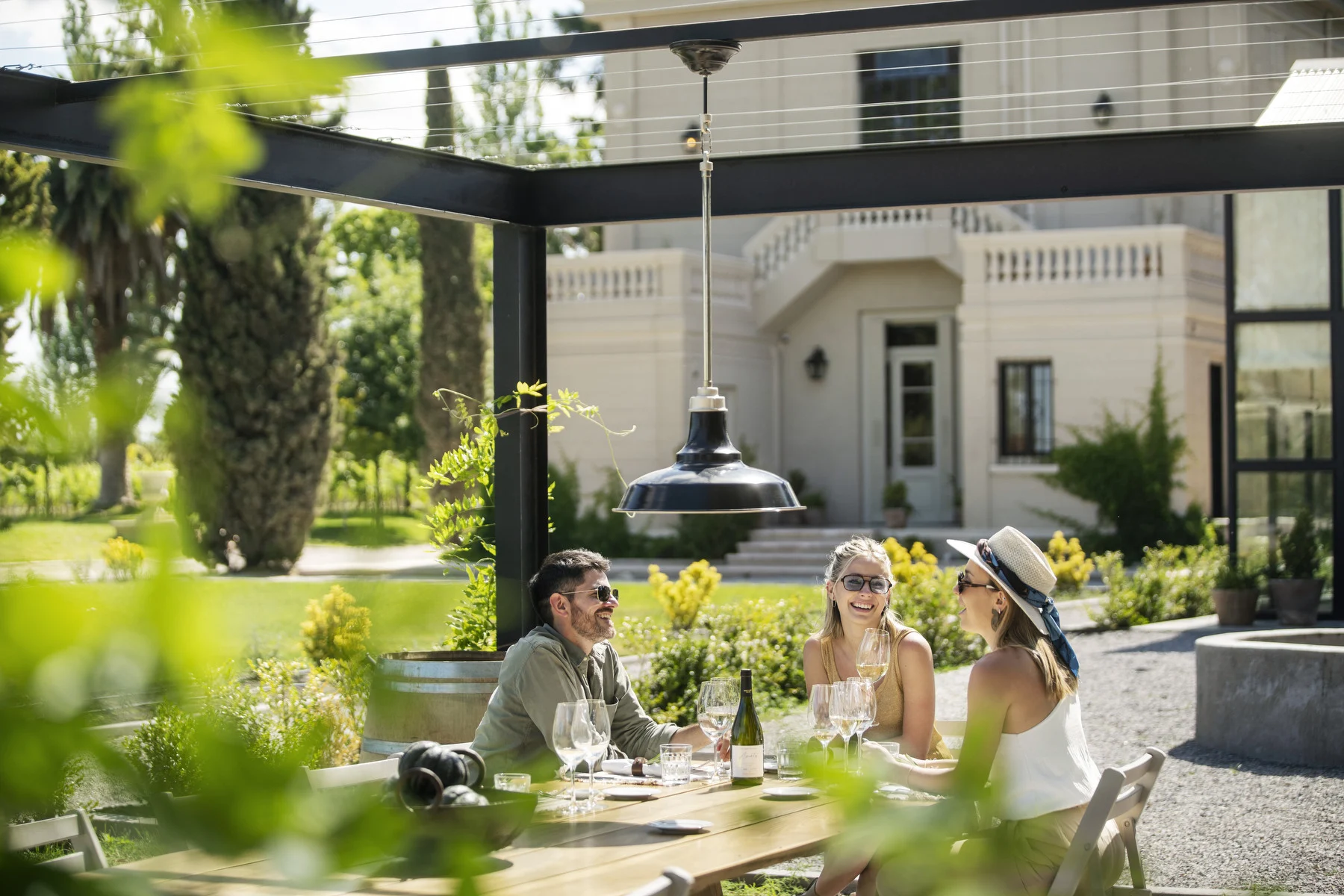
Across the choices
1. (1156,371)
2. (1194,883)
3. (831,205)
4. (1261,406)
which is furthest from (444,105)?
(1156,371)

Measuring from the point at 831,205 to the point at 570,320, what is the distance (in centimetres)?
1677

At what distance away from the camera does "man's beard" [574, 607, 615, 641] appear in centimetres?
489

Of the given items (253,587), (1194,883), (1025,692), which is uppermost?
(253,587)

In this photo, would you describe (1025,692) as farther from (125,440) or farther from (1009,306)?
(1009,306)

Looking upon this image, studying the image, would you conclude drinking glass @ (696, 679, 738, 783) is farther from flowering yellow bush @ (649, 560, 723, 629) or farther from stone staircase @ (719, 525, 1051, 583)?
stone staircase @ (719, 525, 1051, 583)

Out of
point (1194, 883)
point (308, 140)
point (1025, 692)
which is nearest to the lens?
point (1025, 692)

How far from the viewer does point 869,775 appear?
78 centimetres

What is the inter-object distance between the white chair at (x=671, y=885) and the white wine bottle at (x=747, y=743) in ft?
4.86

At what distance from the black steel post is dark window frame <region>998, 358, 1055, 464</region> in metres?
15.8

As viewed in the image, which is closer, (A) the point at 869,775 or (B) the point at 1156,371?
(A) the point at 869,775

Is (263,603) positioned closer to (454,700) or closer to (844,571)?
(454,700)

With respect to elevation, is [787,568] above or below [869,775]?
below

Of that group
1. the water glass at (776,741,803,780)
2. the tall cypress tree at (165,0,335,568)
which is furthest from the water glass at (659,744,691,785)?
the tall cypress tree at (165,0,335,568)

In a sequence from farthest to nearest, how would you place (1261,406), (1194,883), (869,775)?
(1261,406)
(1194,883)
(869,775)
